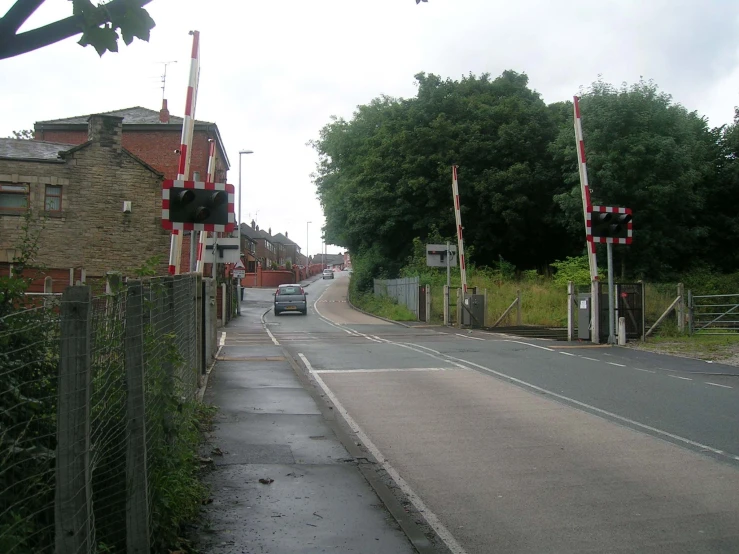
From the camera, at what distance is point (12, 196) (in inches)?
1205

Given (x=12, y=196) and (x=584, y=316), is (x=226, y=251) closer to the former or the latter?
(x=584, y=316)

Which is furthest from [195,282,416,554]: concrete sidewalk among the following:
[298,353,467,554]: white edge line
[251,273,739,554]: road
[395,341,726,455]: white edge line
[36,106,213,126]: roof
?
[36,106,213,126]: roof

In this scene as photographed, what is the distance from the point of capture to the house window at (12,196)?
30.2 meters

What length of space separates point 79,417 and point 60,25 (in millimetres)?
1984

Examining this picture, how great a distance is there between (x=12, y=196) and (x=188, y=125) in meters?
23.2

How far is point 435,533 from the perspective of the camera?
17.4ft

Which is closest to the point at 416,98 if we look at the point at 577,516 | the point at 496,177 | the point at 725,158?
the point at 496,177

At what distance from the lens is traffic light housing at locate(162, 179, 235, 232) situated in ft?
33.9

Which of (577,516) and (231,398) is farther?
(231,398)

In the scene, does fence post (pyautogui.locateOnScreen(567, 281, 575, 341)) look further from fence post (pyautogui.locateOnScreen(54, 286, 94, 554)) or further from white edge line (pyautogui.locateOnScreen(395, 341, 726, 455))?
fence post (pyautogui.locateOnScreen(54, 286, 94, 554))

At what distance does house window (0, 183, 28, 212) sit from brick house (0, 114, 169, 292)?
37 millimetres

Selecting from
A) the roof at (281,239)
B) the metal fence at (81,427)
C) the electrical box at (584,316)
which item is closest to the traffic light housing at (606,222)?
the electrical box at (584,316)

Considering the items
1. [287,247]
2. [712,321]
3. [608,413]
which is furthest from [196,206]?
[287,247]

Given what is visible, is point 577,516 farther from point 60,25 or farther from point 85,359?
point 60,25
